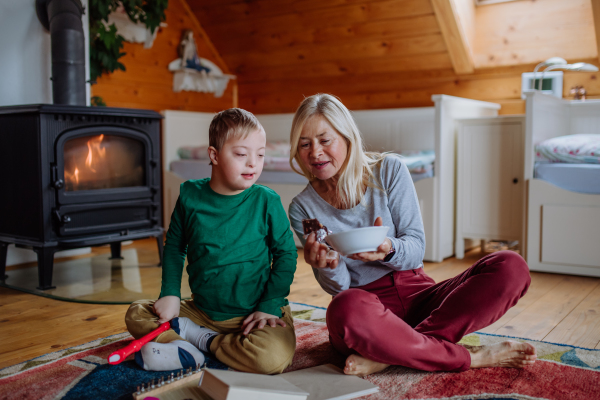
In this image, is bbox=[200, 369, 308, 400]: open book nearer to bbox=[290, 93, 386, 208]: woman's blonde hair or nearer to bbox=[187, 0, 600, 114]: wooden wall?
bbox=[290, 93, 386, 208]: woman's blonde hair

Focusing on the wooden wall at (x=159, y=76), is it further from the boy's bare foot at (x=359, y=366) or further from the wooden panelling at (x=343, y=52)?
the boy's bare foot at (x=359, y=366)

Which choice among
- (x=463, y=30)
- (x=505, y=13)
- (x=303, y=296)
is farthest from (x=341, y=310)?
(x=505, y=13)

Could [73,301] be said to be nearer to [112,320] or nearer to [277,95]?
[112,320]

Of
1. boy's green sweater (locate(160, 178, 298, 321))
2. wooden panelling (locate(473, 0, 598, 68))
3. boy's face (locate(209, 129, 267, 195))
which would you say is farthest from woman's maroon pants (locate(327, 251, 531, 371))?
wooden panelling (locate(473, 0, 598, 68))

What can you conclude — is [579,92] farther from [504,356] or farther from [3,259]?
[3,259]

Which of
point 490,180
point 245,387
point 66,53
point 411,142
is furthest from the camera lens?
point 411,142

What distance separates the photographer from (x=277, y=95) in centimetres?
441

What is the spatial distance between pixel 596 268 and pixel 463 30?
163cm

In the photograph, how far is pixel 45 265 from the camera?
220 centimetres

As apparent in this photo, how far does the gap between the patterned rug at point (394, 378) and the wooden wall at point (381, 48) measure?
2307mm

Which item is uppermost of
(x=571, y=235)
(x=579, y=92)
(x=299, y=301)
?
(x=579, y=92)

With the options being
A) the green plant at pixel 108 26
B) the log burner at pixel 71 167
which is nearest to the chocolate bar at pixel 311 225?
the log burner at pixel 71 167

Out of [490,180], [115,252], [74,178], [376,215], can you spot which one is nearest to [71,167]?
[74,178]

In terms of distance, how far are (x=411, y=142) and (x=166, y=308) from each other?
8.59 ft
